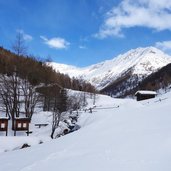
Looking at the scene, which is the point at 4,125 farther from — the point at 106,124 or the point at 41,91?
the point at 41,91

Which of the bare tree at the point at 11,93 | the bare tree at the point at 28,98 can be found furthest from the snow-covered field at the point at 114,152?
the bare tree at the point at 28,98

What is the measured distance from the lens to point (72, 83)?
14588 centimetres

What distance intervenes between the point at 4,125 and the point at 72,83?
113700 millimetres

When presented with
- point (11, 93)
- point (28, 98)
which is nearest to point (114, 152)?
point (11, 93)

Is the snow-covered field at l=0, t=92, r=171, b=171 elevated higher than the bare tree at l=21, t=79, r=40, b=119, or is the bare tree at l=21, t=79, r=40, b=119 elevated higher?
the bare tree at l=21, t=79, r=40, b=119

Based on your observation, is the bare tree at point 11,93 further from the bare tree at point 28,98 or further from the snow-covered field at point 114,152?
the snow-covered field at point 114,152

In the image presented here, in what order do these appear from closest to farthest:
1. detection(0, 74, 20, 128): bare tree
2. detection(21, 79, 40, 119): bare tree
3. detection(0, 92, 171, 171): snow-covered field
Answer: detection(0, 92, 171, 171): snow-covered field → detection(0, 74, 20, 128): bare tree → detection(21, 79, 40, 119): bare tree

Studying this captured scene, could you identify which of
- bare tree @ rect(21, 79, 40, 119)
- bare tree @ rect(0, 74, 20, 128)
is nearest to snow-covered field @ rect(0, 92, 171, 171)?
bare tree @ rect(0, 74, 20, 128)

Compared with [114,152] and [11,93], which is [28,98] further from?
[114,152]

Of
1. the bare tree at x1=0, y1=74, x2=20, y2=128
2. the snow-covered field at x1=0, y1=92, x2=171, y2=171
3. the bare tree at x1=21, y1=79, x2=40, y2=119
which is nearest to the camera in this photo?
the snow-covered field at x1=0, y1=92, x2=171, y2=171

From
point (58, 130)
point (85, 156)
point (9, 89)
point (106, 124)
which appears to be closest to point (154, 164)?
point (85, 156)

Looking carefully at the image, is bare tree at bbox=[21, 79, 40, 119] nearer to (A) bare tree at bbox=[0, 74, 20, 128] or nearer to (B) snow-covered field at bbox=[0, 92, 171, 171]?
(A) bare tree at bbox=[0, 74, 20, 128]

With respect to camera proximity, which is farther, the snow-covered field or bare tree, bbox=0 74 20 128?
bare tree, bbox=0 74 20 128

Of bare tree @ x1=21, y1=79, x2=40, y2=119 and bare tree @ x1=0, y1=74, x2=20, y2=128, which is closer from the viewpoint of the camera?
bare tree @ x1=0, y1=74, x2=20, y2=128
